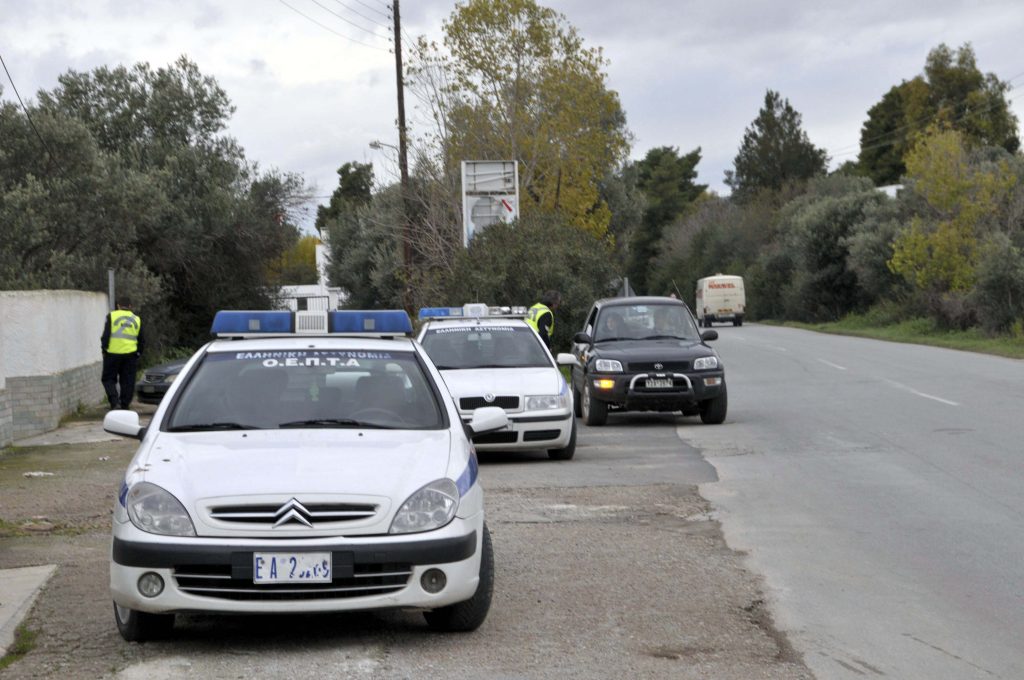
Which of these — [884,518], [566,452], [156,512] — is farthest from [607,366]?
[156,512]

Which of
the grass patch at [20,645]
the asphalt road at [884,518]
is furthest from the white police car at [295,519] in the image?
the asphalt road at [884,518]

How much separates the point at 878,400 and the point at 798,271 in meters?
48.1

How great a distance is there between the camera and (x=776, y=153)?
9506cm

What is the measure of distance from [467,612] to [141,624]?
1505 millimetres

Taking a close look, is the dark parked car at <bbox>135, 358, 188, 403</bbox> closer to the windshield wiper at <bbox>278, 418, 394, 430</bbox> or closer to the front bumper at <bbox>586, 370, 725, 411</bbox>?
the front bumper at <bbox>586, 370, 725, 411</bbox>

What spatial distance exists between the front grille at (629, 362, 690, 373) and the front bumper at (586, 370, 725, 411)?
61mm

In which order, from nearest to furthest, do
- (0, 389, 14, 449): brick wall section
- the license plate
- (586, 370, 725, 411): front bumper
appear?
the license plate, (0, 389, 14, 449): brick wall section, (586, 370, 725, 411): front bumper

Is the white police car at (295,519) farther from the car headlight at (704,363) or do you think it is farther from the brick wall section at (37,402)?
the brick wall section at (37,402)

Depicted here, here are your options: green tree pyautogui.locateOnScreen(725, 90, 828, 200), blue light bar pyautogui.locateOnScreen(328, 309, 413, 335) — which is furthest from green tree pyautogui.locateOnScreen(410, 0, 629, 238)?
green tree pyautogui.locateOnScreen(725, 90, 828, 200)

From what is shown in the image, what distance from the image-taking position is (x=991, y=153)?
62938mm

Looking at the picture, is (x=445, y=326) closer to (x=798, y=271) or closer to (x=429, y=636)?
(x=429, y=636)

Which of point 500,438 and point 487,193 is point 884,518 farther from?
point 487,193

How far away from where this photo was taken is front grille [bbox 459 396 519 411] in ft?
45.1

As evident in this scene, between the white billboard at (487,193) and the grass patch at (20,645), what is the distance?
21.3 m
